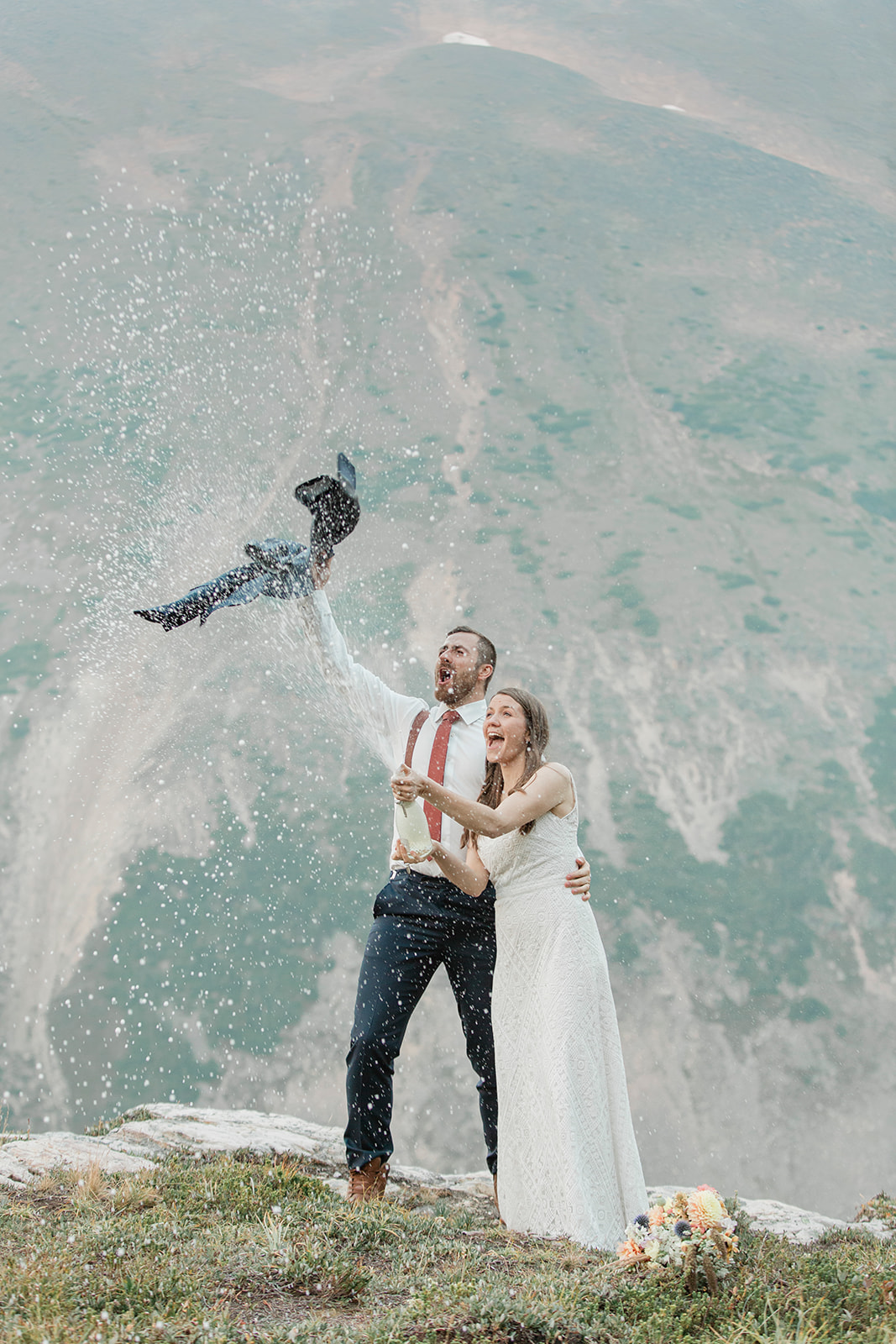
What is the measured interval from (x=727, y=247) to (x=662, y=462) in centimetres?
447

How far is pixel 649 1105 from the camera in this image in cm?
733

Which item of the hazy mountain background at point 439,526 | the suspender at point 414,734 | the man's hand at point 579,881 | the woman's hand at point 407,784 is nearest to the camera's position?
the woman's hand at point 407,784

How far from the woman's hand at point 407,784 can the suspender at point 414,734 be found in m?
0.77

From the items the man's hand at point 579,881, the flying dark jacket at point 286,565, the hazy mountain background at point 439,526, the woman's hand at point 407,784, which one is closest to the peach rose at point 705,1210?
the man's hand at point 579,881

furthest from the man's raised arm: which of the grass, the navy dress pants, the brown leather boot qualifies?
the grass

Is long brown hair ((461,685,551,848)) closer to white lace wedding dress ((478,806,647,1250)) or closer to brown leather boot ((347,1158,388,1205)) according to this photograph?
white lace wedding dress ((478,806,647,1250))

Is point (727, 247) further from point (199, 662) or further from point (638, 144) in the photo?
point (199, 662)

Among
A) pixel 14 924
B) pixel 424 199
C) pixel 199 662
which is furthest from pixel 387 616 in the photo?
pixel 424 199

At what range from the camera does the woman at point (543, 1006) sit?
10.4 ft

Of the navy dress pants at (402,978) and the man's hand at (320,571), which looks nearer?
the navy dress pants at (402,978)

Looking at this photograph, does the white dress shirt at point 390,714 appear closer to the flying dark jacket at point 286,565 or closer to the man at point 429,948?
the man at point 429,948

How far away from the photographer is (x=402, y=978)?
365cm

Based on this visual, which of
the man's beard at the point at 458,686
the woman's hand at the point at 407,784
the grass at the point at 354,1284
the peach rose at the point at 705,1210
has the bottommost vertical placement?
the grass at the point at 354,1284

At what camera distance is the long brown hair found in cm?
348
